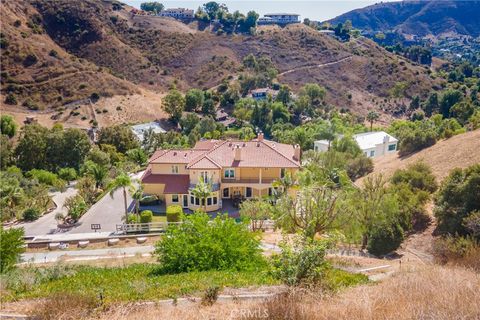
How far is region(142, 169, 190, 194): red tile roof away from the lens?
35747 mm

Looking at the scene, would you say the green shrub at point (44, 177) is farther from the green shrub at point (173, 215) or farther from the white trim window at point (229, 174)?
the white trim window at point (229, 174)

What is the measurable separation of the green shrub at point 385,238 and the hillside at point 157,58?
234 feet

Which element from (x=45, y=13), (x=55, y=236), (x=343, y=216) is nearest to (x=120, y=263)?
(x=55, y=236)

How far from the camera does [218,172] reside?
3588 centimetres

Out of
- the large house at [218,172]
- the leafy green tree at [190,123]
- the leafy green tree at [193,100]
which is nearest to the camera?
the large house at [218,172]

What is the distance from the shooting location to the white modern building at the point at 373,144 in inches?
2071

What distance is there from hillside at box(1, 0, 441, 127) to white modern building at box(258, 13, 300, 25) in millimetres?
13383

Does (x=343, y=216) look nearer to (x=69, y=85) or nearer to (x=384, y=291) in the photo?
(x=384, y=291)

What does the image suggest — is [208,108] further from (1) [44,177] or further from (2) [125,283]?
(2) [125,283]

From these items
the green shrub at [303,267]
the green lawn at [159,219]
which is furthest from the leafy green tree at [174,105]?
the green shrub at [303,267]

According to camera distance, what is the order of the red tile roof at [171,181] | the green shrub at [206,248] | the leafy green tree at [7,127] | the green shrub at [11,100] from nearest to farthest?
the green shrub at [206,248] < the red tile roof at [171,181] < the leafy green tree at [7,127] < the green shrub at [11,100]

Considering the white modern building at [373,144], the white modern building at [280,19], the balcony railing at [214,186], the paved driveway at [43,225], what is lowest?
the paved driveway at [43,225]

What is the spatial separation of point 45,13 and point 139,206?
9398 centimetres

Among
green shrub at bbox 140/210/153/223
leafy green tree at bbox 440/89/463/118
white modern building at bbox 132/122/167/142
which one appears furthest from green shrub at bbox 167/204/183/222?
leafy green tree at bbox 440/89/463/118
